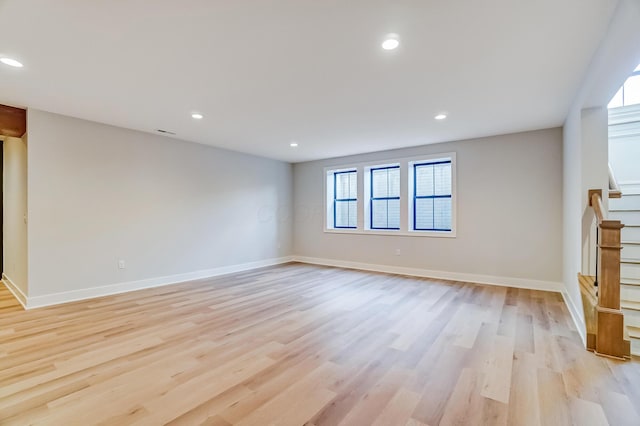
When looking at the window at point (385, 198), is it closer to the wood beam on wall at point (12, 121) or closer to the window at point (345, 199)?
the window at point (345, 199)

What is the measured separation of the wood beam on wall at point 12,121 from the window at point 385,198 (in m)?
5.65

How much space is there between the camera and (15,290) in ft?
14.4

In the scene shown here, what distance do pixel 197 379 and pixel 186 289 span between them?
2.80 meters

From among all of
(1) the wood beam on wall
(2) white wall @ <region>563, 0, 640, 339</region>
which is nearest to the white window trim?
(2) white wall @ <region>563, 0, 640, 339</region>

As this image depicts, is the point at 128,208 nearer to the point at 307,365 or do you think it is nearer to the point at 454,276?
the point at 307,365

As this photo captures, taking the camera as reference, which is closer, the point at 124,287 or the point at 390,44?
the point at 390,44

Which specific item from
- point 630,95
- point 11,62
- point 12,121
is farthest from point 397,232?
point 12,121

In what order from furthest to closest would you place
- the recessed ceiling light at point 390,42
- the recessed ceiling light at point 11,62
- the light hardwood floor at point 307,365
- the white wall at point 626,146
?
the white wall at point 626,146 → the recessed ceiling light at point 11,62 → the recessed ceiling light at point 390,42 → the light hardwood floor at point 307,365

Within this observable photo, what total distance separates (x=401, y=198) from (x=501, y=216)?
173 centimetres

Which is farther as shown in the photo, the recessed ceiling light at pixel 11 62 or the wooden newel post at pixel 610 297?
the recessed ceiling light at pixel 11 62

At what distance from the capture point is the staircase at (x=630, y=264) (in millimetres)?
2691

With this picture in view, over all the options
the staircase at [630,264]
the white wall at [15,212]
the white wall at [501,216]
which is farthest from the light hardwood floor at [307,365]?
the white wall at [501,216]

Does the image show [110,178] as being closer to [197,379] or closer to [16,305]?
[16,305]

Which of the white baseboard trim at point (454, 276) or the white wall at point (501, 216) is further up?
the white wall at point (501, 216)
